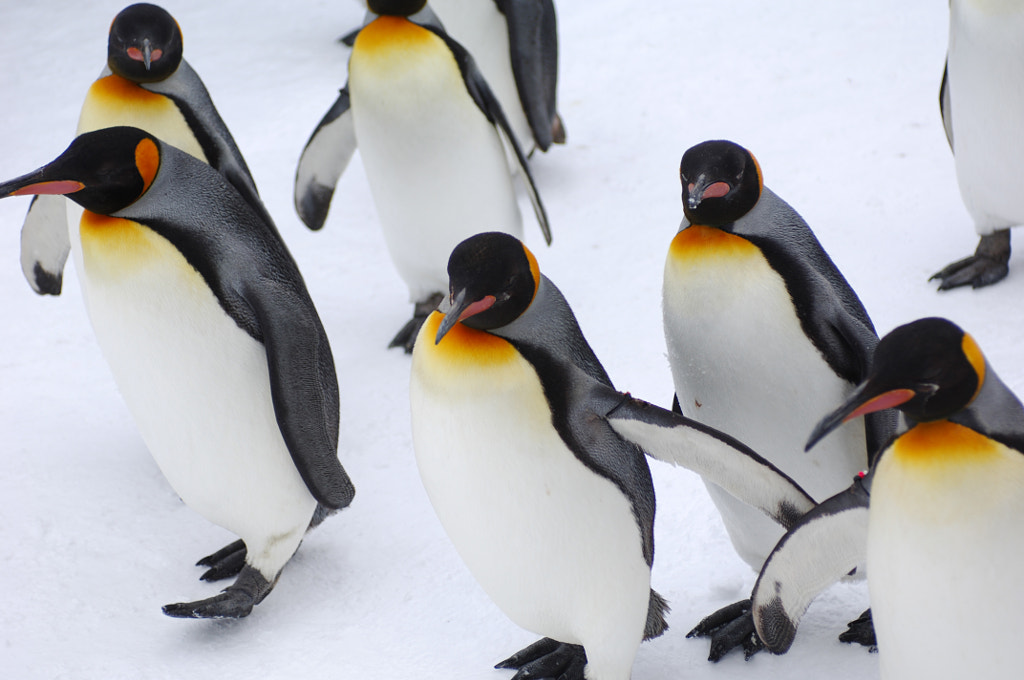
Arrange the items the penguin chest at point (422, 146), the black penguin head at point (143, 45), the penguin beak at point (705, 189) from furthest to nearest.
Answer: the penguin chest at point (422, 146), the black penguin head at point (143, 45), the penguin beak at point (705, 189)

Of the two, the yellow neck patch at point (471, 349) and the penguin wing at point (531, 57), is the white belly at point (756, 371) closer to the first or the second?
the yellow neck patch at point (471, 349)

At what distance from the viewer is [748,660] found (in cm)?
193

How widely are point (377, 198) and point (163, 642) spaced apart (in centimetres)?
149

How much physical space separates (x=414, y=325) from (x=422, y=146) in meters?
0.55

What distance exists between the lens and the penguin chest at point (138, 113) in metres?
2.46

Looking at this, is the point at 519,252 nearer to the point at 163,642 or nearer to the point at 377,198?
the point at 163,642

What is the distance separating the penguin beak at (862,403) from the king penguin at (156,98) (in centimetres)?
143

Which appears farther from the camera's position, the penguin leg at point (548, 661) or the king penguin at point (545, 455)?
the penguin leg at point (548, 661)

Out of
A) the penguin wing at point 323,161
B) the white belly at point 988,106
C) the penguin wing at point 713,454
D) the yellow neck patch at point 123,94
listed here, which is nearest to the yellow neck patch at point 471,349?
the penguin wing at point 713,454

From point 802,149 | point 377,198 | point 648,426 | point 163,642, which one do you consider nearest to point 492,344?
point 648,426

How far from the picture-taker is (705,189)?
1.84 meters

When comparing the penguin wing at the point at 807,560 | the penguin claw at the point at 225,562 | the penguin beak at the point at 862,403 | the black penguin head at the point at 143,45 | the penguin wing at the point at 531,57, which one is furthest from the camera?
the penguin wing at the point at 531,57

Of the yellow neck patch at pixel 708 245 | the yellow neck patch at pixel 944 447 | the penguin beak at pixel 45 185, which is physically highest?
the penguin beak at pixel 45 185

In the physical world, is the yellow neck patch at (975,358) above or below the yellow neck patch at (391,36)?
below
